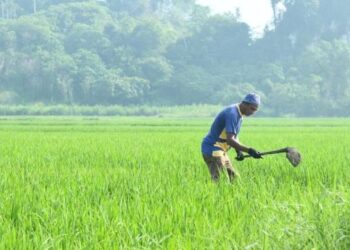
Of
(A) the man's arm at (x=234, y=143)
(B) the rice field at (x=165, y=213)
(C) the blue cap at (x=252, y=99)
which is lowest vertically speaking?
(B) the rice field at (x=165, y=213)

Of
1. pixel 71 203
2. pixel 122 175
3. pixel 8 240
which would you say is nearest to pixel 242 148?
pixel 122 175

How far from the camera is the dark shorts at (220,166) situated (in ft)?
17.6

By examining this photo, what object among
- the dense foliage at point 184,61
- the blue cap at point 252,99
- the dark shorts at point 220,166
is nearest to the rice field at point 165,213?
the dark shorts at point 220,166

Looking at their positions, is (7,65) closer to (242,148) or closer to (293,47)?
(293,47)

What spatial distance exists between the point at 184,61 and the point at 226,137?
4573cm

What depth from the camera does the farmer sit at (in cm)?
507

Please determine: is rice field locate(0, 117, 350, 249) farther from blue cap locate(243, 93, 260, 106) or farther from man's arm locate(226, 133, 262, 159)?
blue cap locate(243, 93, 260, 106)

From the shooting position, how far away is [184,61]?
5069cm

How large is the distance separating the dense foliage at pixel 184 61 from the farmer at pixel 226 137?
3918 cm

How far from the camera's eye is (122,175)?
19.0ft

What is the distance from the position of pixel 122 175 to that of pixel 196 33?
48506mm

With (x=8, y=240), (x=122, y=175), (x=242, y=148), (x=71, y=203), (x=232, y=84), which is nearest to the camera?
(x=8, y=240)

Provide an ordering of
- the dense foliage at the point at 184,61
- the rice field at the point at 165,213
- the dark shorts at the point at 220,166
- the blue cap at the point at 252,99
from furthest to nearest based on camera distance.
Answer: the dense foliage at the point at 184,61 < the dark shorts at the point at 220,166 < the blue cap at the point at 252,99 < the rice field at the point at 165,213

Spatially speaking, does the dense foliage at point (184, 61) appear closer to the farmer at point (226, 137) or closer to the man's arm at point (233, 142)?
the farmer at point (226, 137)
